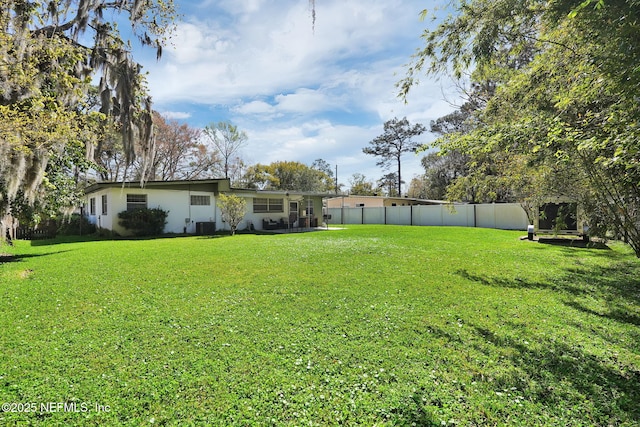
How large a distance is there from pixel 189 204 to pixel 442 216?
57.5 feet

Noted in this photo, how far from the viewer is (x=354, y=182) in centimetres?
4703

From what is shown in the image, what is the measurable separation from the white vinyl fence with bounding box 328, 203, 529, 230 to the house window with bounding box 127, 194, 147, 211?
15.5 m

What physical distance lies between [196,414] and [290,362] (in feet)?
3.12

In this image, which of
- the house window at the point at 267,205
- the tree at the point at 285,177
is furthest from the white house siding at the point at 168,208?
the tree at the point at 285,177

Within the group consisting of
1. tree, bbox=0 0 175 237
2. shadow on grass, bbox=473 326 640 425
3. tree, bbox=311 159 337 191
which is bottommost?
shadow on grass, bbox=473 326 640 425

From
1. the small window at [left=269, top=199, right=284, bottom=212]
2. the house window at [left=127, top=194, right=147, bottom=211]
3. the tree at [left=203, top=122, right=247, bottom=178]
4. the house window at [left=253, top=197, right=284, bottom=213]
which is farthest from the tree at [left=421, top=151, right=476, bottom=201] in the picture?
the house window at [left=127, top=194, right=147, bottom=211]

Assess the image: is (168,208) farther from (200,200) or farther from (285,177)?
(285,177)

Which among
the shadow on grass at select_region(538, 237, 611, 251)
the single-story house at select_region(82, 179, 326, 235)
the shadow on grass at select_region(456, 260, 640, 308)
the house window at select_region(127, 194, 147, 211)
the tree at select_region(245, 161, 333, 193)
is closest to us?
the shadow on grass at select_region(456, 260, 640, 308)

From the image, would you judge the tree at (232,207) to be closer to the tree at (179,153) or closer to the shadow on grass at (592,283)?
the shadow on grass at (592,283)

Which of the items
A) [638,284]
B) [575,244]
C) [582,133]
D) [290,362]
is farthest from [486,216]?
[290,362]

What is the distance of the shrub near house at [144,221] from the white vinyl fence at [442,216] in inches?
584

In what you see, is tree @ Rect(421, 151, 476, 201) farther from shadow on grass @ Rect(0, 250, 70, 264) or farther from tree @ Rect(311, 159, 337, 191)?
shadow on grass @ Rect(0, 250, 70, 264)

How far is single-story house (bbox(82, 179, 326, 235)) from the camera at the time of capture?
14078mm

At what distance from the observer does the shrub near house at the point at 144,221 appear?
13.9 meters
